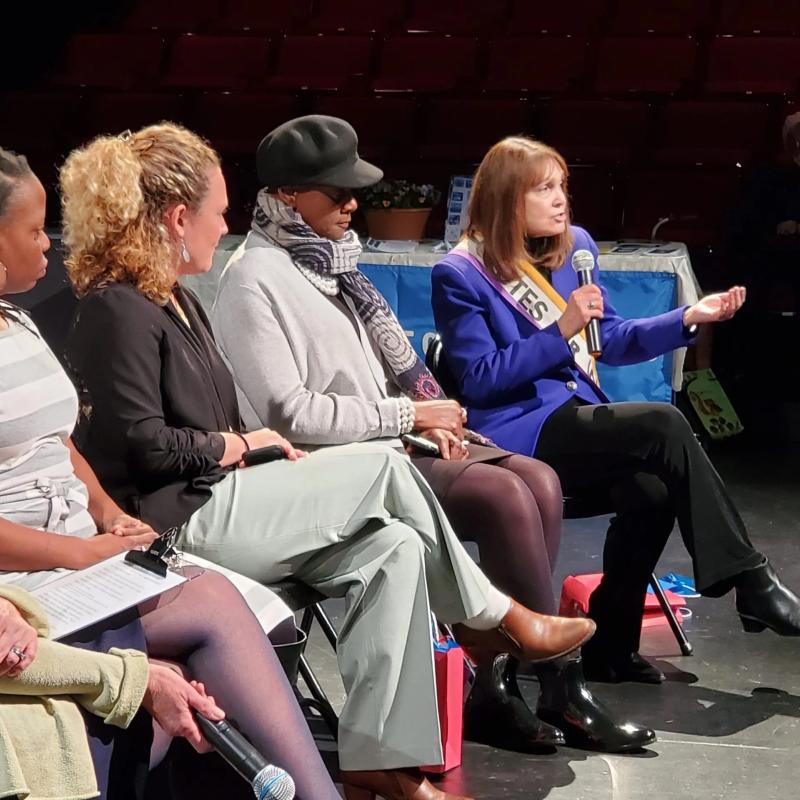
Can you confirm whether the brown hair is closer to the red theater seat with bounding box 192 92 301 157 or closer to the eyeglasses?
the eyeglasses

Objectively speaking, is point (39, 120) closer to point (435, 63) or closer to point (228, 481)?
point (435, 63)

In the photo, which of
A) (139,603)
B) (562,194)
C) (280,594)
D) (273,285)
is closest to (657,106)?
(562,194)

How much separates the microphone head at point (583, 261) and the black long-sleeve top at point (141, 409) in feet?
3.69

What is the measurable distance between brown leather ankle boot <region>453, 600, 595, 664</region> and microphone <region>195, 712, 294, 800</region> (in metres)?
0.70

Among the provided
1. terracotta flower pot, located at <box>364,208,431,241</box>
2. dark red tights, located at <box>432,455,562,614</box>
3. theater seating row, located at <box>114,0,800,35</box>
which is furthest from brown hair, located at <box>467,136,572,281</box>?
theater seating row, located at <box>114,0,800,35</box>

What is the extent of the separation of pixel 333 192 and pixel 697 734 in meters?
1.30

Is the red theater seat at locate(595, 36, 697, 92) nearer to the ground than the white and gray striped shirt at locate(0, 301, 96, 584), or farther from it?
farther from it

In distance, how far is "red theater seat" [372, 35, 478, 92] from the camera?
689 centimetres

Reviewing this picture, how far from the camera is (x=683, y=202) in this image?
600 centimetres

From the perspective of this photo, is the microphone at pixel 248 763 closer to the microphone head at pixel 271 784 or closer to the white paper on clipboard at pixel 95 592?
the microphone head at pixel 271 784

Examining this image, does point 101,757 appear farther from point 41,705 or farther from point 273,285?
point 273,285

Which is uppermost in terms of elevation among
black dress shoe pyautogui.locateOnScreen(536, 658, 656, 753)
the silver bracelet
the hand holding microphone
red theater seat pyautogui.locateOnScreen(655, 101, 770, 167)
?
red theater seat pyautogui.locateOnScreen(655, 101, 770, 167)

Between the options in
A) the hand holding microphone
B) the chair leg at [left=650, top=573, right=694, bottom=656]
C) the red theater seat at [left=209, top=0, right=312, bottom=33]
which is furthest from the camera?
the red theater seat at [left=209, top=0, right=312, bottom=33]

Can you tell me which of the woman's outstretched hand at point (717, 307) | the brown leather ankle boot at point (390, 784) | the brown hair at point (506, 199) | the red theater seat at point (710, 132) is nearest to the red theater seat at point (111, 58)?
the red theater seat at point (710, 132)
